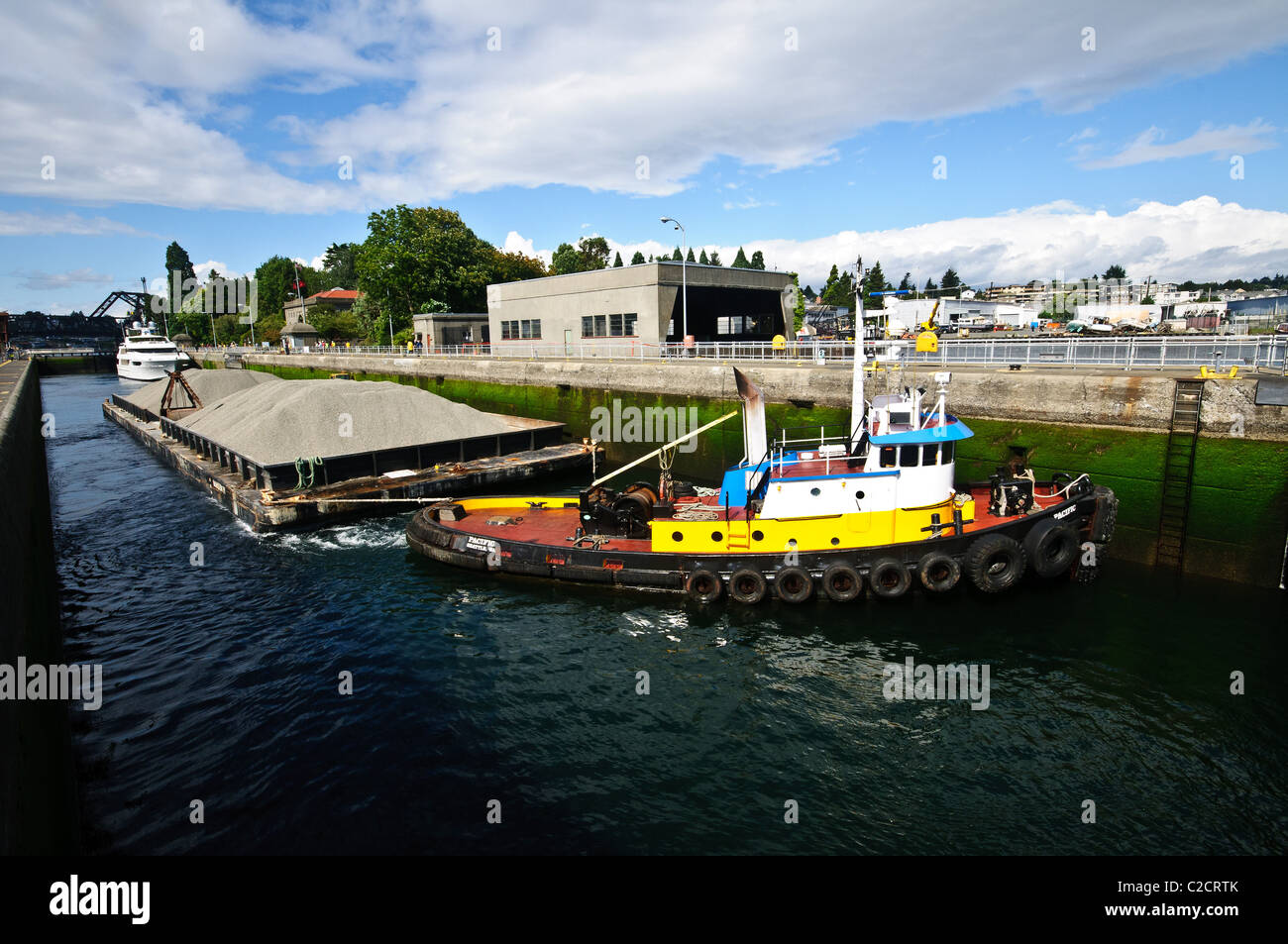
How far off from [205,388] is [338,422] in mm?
29750

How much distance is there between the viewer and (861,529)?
16.1 m

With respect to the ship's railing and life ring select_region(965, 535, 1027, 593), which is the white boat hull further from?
life ring select_region(965, 535, 1027, 593)

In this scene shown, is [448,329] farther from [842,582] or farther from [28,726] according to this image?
[28,726]

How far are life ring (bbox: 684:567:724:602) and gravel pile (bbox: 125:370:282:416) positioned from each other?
44.4 metres

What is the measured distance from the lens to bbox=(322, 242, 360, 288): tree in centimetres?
16125

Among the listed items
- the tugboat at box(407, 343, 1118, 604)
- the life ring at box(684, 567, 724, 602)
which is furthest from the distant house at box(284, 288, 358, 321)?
the life ring at box(684, 567, 724, 602)

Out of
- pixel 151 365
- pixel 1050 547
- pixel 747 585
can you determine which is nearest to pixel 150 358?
pixel 151 365

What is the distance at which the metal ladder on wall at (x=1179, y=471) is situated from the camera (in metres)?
17.3

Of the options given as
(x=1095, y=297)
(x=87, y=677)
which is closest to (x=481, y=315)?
(x=87, y=677)

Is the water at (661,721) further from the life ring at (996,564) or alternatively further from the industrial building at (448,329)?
the industrial building at (448,329)

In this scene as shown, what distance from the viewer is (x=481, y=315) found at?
213 feet

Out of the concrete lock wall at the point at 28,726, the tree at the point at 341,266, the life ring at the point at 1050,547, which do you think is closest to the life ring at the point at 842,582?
the life ring at the point at 1050,547

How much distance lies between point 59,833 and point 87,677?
291 inches
